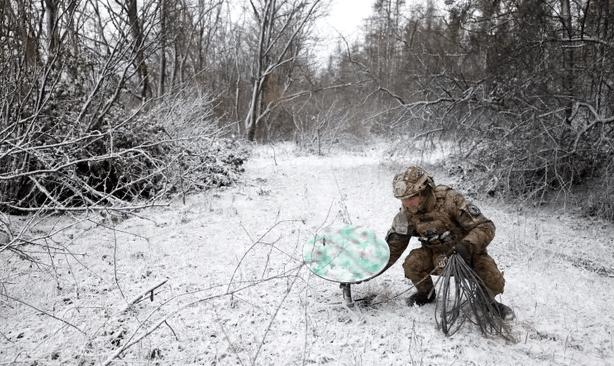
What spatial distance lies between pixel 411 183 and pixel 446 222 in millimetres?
452

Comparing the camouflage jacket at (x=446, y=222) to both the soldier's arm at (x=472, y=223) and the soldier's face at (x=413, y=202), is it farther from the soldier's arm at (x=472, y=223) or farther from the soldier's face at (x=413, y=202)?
the soldier's face at (x=413, y=202)

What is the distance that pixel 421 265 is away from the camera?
3.17 metres

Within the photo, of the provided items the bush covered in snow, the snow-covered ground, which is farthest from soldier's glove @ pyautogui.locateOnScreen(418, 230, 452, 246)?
the bush covered in snow

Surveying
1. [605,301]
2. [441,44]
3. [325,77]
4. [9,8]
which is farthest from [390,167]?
[325,77]

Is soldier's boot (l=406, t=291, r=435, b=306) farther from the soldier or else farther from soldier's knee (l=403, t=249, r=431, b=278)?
soldier's knee (l=403, t=249, r=431, b=278)

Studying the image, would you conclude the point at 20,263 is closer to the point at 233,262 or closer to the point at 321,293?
the point at 233,262

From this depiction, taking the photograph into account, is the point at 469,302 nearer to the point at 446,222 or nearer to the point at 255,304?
the point at 446,222

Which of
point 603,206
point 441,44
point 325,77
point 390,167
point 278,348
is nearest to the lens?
point 278,348

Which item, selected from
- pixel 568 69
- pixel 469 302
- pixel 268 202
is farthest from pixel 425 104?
pixel 469 302

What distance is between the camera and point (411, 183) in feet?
9.46

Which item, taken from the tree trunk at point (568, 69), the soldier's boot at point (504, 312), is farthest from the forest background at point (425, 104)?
the soldier's boot at point (504, 312)

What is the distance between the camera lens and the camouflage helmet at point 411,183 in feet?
9.37

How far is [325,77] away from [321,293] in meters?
19.4

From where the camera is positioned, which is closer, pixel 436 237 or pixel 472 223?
pixel 472 223
